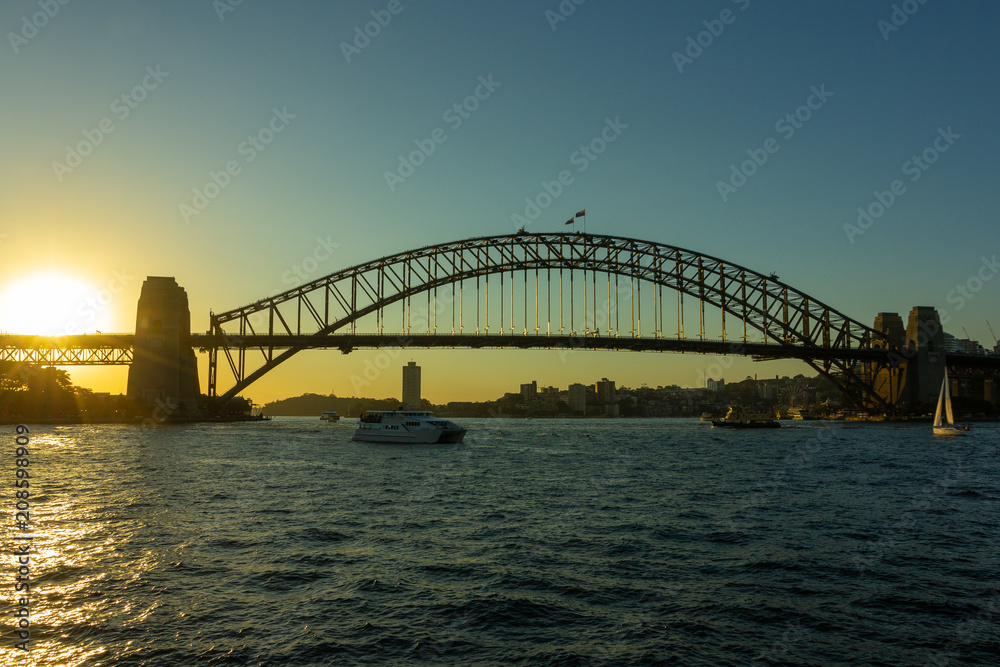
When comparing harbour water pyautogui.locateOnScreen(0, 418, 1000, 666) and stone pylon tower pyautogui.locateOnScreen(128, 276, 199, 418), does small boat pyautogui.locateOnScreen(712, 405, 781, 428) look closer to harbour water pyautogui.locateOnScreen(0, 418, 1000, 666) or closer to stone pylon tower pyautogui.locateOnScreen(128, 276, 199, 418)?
harbour water pyautogui.locateOnScreen(0, 418, 1000, 666)

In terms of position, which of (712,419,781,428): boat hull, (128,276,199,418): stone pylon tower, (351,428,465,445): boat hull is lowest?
(712,419,781,428): boat hull

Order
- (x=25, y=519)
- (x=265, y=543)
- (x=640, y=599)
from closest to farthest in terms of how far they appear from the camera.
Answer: (x=640, y=599)
(x=265, y=543)
(x=25, y=519)

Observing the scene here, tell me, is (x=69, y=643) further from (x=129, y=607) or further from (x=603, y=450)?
(x=603, y=450)

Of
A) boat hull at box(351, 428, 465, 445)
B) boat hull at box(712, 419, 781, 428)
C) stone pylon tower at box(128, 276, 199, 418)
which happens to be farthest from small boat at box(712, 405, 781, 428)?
stone pylon tower at box(128, 276, 199, 418)

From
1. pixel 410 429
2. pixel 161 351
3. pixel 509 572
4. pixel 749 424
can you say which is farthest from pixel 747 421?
pixel 509 572

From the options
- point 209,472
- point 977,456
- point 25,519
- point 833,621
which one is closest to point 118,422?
point 209,472

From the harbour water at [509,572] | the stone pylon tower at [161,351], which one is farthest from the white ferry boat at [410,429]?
the stone pylon tower at [161,351]
